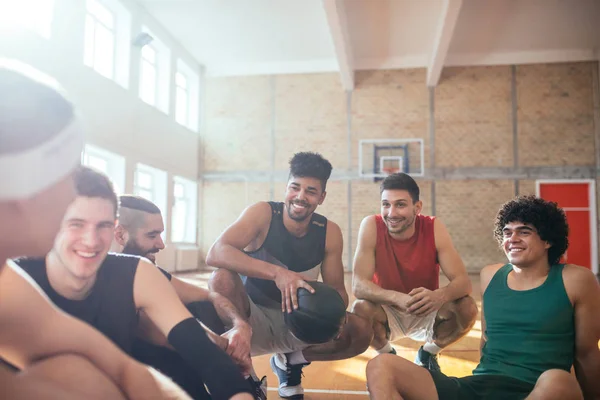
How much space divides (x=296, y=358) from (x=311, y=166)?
3.71ft

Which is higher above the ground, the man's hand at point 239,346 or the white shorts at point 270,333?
the man's hand at point 239,346

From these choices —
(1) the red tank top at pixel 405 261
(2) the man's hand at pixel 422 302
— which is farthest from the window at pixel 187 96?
(2) the man's hand at pixel 422 302

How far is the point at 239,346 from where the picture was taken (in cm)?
93

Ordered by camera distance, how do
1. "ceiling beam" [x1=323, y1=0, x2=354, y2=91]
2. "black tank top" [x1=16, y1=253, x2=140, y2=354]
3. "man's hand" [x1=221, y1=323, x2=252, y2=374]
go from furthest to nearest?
"ceiling beam" [x1=323, y1=0, x2=354, y2=91], "man's hand" [x1=221, y1=323, x2=252, y2=374], "black tank top" [x1=16, y1=253, x2=140, y2=354]

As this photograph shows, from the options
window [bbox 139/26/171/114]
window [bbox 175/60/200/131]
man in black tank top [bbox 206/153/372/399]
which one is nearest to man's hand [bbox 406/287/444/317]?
man in black tank top [bbox 206/153/372/399]

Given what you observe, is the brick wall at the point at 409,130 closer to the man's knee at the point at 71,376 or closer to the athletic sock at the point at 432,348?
the athletic sock at the point at 432,348

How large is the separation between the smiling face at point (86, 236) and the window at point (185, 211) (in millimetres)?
11818

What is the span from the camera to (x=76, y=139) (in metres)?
0.52

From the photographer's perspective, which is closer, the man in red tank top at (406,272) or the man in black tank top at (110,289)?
the man in black tank top at (110,289)

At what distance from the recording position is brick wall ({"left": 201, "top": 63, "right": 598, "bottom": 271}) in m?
11.9

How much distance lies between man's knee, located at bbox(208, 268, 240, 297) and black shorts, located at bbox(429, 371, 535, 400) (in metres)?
1.12

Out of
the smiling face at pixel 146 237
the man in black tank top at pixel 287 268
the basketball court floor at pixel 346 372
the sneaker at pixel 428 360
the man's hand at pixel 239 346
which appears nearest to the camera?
the man's hand at pixel 239 346

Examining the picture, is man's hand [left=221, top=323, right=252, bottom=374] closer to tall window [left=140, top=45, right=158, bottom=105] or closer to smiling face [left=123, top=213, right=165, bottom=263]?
smiling face [left=123, top=213, right=165, bottom=263]

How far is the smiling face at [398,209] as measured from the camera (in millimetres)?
3064
